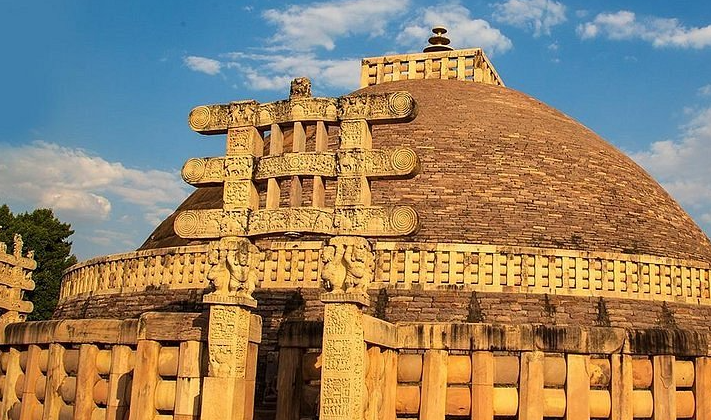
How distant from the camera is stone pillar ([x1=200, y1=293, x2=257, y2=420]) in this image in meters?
8.04

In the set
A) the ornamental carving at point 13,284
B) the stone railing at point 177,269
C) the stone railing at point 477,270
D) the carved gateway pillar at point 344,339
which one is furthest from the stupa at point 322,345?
the ornamental carving at point 13,284

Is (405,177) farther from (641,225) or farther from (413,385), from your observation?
(641,225)

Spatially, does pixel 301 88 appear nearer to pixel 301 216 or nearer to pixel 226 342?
pixel 301 216

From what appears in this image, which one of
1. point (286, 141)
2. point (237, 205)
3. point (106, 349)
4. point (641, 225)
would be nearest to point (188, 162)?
point (237, 205)

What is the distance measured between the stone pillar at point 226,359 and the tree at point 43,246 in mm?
27056

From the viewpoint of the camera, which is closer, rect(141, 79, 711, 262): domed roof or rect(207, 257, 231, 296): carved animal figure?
rect(207, 257, 231, 296): carved animal figure

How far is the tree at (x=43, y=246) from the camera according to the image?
3356 cm

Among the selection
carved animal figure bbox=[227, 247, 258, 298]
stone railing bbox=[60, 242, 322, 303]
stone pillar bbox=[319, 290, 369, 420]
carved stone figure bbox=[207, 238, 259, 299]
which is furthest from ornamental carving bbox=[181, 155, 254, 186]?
stone railing bbox=[60, 242, 322, 303]

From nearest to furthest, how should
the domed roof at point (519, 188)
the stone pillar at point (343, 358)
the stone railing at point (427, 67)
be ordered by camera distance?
the stone pillar at point (343, 358) → the domed roof at point (519, 188) → the stone railing at point (427, 67)

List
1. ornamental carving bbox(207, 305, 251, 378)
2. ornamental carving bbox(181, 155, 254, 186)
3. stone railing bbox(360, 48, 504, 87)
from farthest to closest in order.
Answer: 1. stone railing bbox(360, 48, 504, 87)
2. ornamental carving bbox(181, 155, 254, 186)
3. ornamental carving bbox(207, 305, 251, 378)

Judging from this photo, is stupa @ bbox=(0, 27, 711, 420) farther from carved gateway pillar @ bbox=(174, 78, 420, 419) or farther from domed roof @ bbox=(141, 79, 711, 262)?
domed roof @ bbox=(141, 79, 711, 262)

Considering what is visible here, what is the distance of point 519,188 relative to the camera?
742 inches

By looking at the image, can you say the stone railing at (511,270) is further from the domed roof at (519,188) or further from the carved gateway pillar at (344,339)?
the carved gateway pillar at (344,339)

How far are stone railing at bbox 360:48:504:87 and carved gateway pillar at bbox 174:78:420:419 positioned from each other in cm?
1694
